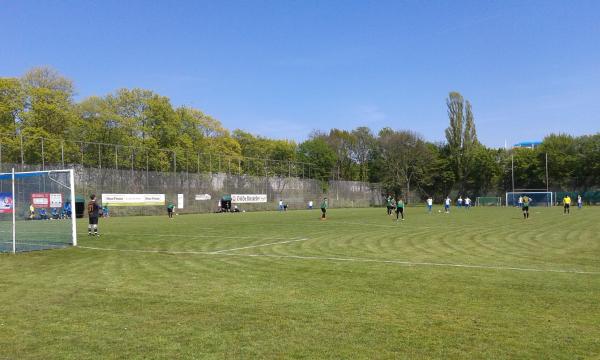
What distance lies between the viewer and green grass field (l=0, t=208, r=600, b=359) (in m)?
5.78

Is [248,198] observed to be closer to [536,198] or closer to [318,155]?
[318,155]

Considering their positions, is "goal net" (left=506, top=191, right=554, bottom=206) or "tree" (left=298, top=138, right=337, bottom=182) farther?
"tree" (left=298, top=138, right=337, bottom=182)

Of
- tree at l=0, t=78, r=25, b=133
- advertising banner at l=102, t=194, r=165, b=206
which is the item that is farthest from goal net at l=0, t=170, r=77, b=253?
tree at l=0, t=78, r=25, b=133

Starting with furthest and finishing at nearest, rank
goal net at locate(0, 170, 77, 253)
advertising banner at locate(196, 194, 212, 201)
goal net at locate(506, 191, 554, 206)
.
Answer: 1. goal net at locate(506, 191, 554, 206)
2. advertising banner at locate(196, 194, 212, 201)
3. goal net at locate(0, 170, 77, 253)

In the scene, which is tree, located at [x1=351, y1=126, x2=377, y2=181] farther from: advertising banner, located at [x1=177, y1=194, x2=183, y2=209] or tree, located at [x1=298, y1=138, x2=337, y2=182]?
advertising banner, located at [x1=177, y1=194, x2=183, y2=209]

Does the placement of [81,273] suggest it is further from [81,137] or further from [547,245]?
[81,137]

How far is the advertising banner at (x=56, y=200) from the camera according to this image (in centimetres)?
2724

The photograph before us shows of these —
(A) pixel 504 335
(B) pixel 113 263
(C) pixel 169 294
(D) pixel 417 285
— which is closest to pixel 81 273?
(B) pixel 113 263

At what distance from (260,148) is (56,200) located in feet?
209

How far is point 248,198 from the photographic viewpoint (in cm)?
6912

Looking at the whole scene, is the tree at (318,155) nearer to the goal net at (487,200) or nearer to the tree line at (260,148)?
the tree line at (260,148)

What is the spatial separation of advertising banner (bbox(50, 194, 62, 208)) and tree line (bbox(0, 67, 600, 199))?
1972 cm

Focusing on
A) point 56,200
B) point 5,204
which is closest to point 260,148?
point 56,200

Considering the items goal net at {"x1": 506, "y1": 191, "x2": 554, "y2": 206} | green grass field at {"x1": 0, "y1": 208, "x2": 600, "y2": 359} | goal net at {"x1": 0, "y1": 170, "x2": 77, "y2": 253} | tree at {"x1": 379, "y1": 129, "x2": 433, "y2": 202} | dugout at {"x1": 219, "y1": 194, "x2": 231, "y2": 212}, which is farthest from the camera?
tree at {"x1": 379, "y1": 129, "x2": 433, "y2": 202}
